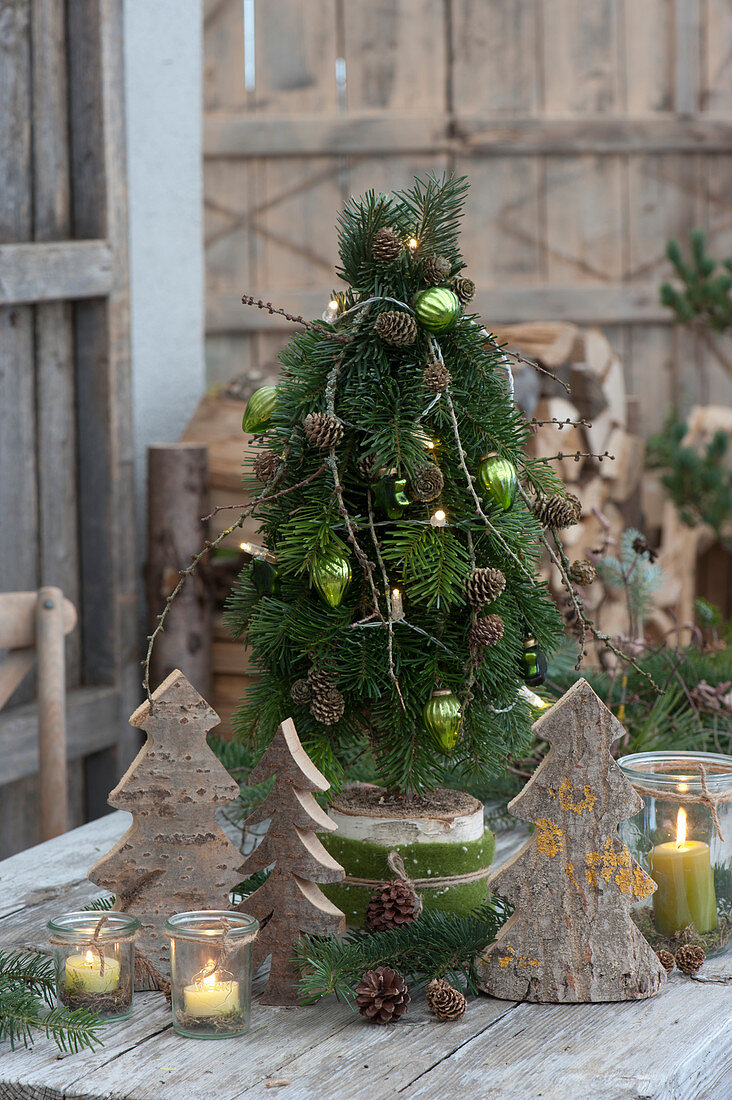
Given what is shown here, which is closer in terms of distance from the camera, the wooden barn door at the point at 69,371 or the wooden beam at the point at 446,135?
the wooden barn door at the point at 69,371

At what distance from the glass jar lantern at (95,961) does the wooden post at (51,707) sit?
84 centimetres

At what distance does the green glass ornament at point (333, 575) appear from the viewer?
981mm

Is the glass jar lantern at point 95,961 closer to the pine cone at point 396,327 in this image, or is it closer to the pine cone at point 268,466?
the pine cone at point 268,466

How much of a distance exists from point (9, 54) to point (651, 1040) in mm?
2010

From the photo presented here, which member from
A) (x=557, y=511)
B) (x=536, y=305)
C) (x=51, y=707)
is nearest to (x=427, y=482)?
(x=557, y=511)

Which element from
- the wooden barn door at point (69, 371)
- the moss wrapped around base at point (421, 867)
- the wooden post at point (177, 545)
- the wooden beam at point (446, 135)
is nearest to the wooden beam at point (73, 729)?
the wooden barn door at point (69, 371)

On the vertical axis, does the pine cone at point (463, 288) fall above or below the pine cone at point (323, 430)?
above

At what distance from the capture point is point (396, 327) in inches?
39.2

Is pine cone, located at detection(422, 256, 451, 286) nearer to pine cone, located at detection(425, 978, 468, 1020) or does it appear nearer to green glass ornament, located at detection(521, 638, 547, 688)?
green glass ornament, located at detection(521, 638, 547, 688)

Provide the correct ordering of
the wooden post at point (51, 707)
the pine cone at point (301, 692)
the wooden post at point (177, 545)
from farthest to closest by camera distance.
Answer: the wooden post at point (177, 545), the wooden post at point (51, 707), the pine cone at point (301, 692)

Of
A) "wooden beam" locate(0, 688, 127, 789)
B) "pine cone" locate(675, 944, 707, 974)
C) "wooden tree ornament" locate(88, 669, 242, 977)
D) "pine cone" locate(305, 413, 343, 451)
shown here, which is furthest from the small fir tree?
"wooden beam" locate(0, 688, 127, 789)

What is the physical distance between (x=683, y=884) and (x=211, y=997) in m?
0.38

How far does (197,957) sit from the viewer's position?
0.85m

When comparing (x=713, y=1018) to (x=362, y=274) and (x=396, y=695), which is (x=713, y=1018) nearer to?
(x=396, y=695)
